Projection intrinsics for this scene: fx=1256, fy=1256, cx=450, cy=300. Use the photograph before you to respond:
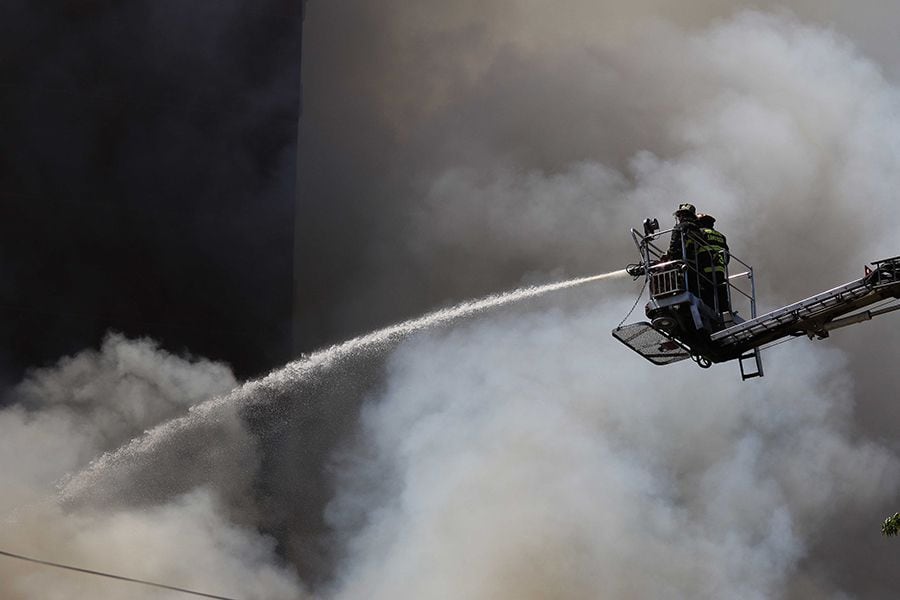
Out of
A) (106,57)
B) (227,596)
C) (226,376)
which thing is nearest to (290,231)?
(226,376)

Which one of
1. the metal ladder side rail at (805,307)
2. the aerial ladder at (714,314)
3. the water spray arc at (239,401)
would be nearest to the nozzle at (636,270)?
the aerial ladder at (714,314)

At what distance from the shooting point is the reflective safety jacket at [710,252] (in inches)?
488

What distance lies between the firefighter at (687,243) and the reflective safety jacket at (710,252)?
0.26ft

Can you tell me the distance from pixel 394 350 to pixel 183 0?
762 cm

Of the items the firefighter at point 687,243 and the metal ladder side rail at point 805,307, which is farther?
the firefighter at point 687,243

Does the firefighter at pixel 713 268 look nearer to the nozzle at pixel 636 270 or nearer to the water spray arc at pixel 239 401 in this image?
the nozzle at pixel 636 270

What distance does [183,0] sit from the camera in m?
21.3

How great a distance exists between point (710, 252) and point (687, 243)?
29 centimetres

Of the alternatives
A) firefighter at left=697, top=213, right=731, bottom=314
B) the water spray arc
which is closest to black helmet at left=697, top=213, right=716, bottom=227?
firefighter at left=697, top=213, right=731, bottom=314

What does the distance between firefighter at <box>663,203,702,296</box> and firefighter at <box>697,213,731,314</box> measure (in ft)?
0.32

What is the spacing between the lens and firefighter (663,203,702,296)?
1205cm

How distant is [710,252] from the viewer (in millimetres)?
12422

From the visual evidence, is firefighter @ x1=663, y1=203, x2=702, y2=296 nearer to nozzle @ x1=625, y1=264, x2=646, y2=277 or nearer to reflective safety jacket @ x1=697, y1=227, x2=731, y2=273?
reflective safety jacket @ x1=697, y1=227, x2=731, y2=273

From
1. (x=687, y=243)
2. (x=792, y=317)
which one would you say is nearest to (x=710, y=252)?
(x=687, y=243)
